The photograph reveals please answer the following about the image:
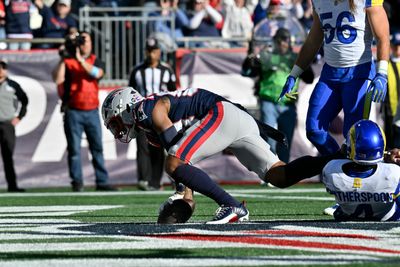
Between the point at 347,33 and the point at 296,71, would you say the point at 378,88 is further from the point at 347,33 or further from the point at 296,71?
the point at 296,71

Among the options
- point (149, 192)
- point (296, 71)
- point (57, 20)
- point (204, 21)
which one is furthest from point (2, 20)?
point (296, 71)

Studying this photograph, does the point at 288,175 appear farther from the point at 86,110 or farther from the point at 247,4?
the point at 247,4

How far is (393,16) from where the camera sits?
19797mm

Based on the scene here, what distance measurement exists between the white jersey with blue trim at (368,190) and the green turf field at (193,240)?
0.56 feet

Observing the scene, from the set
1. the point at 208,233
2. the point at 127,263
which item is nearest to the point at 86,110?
the point at 208,233

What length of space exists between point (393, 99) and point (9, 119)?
16.3ft

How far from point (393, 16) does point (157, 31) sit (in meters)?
5.59

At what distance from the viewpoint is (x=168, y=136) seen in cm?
721

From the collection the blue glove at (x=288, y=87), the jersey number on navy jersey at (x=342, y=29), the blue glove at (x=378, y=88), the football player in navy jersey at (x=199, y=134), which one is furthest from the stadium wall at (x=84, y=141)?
the football player in navy jersey at (x=199, y=134)

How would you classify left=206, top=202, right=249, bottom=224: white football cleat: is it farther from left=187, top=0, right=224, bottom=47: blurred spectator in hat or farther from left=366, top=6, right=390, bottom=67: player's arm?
left=187, top=0, right=224, bottom=47: blurred spectator in hat

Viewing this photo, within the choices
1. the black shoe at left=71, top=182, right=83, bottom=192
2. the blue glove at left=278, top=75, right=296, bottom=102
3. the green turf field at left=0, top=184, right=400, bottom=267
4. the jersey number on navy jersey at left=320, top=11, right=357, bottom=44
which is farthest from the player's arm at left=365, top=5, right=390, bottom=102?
the black shoe at left=71, top=182, right=83, bottom=192

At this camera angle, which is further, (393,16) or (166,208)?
(393,16)

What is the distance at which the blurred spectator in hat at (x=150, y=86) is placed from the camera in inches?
552

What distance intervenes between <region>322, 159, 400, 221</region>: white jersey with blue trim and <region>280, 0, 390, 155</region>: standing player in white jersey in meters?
1.01
